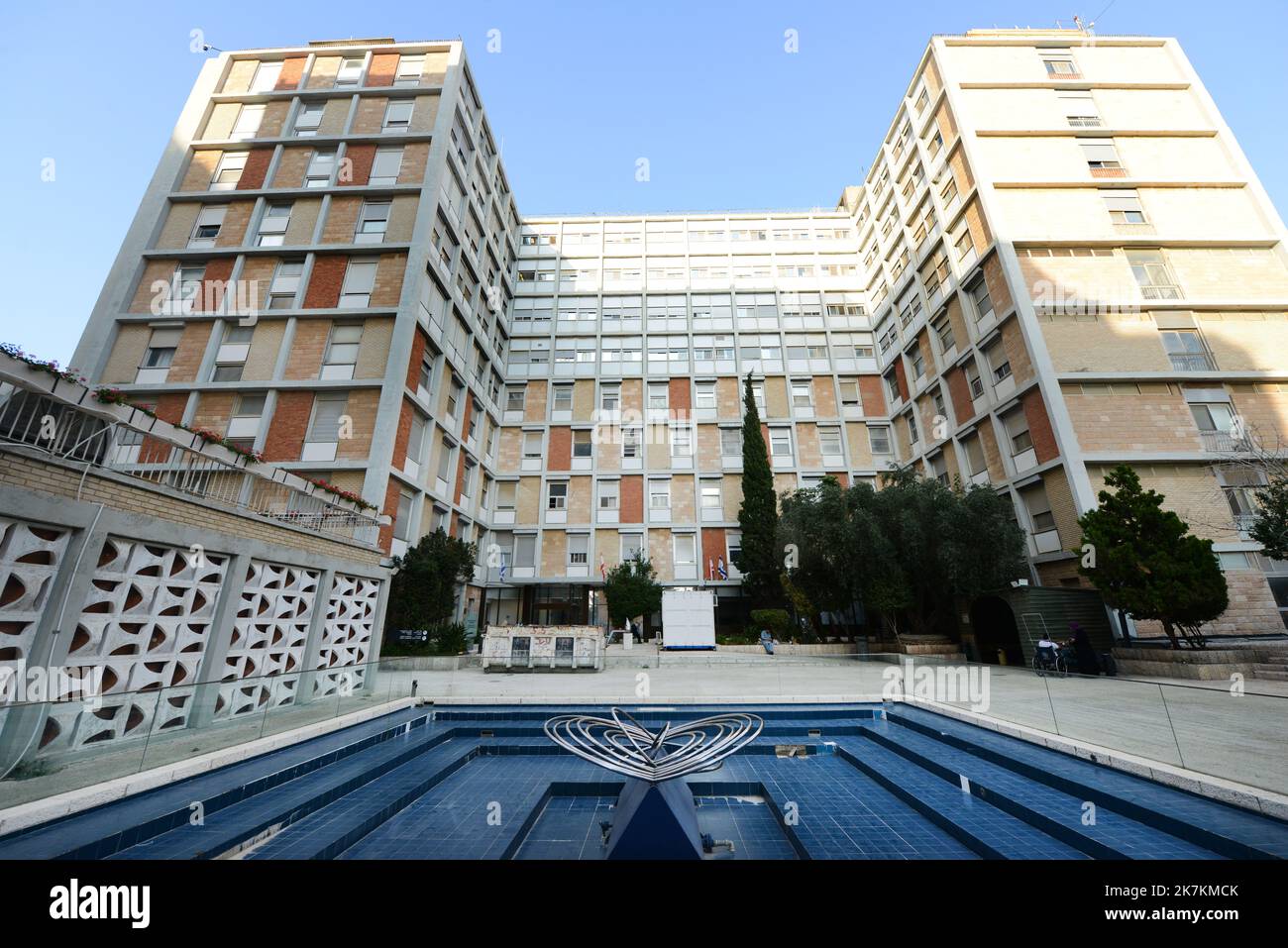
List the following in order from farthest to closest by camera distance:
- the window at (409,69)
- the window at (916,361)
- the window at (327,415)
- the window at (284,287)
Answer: the window at (916,361) < the window at (409,69) < the window at (284,287) < the window at (327,415)

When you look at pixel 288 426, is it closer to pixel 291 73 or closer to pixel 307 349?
pixel 307 349

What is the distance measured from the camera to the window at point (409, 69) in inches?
934

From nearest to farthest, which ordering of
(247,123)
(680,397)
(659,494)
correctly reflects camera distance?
(247,123) < (659,494) < (680,397)

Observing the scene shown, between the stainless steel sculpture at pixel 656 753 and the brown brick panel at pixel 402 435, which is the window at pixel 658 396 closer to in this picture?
the brown brick panel at pixel 402 435

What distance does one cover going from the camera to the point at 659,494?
29219 millimetres

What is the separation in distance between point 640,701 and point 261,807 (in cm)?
648

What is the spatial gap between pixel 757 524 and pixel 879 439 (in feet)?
34.1

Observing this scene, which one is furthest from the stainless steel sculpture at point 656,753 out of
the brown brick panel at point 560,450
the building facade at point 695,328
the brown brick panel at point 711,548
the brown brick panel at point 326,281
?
the brown brick panel at point 560,450

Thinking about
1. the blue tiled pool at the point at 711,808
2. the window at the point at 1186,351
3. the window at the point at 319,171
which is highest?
the window at the point at 319,171

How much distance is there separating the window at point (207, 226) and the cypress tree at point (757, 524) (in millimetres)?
25867

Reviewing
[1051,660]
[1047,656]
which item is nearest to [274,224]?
[1047,656]

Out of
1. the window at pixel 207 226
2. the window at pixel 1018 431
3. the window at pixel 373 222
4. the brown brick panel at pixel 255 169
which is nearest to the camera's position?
the window at pixel 1018 431

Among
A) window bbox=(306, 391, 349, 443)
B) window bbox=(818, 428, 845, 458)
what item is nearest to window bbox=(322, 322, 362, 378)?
window bbox=(306, 391, 349, 443)

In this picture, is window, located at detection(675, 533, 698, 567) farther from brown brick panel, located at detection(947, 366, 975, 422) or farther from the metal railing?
the metal railing
